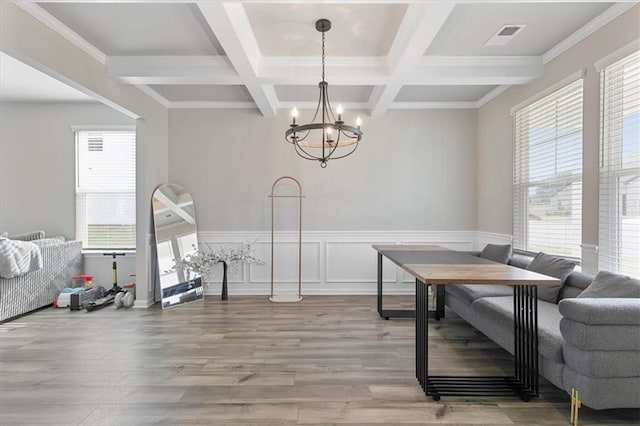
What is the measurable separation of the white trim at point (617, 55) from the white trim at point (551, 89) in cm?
18

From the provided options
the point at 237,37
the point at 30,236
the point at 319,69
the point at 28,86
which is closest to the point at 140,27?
the point at 237,37

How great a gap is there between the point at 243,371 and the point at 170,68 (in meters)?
2.99

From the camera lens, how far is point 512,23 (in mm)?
2826

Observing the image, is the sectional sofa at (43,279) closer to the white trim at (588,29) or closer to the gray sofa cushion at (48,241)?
the gray sofa cushion at (48,241)

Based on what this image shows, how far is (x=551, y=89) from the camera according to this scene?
3.36m

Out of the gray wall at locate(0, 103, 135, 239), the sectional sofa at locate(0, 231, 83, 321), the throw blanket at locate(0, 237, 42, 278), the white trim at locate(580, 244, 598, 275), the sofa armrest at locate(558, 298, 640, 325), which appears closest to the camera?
the sofa armrest at locate(558, 298, 640, 325)

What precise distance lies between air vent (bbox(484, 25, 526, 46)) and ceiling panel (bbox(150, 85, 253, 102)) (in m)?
2.83

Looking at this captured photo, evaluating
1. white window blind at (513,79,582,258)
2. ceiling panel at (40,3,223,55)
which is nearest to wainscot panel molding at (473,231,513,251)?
white window blind at (513,79,582,258)

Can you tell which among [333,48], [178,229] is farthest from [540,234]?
[178,229]

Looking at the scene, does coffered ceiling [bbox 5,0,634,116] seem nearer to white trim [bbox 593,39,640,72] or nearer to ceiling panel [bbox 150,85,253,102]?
white trim [bbox 593,39,640,72]

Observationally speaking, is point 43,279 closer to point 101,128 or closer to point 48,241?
point 48,241

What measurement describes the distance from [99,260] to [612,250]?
595 centimetres

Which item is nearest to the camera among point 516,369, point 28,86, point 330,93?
point 516,369

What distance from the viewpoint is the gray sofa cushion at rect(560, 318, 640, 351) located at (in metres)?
1.81
